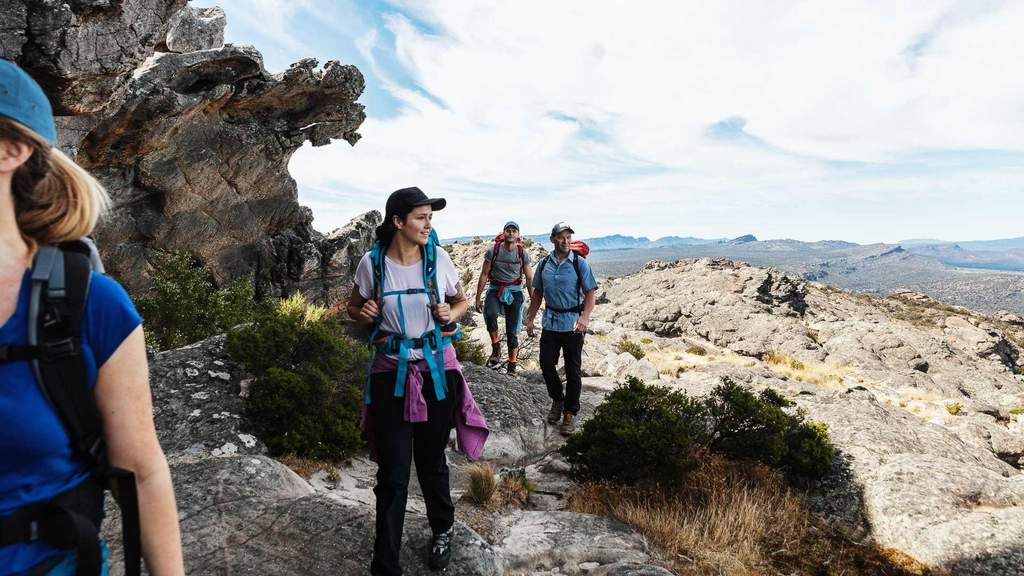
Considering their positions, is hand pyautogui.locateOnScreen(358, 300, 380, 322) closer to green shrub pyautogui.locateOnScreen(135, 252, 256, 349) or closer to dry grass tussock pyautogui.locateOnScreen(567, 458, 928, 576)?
dry grass tussock pyautogui.locateOnScreen(567, 458, 928, 576)

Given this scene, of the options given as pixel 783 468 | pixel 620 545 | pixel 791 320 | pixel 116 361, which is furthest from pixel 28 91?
pixel 791 320

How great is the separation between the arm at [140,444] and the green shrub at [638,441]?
19.7 feet

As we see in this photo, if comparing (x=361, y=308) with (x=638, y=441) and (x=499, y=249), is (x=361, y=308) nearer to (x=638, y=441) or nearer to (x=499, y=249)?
(x=638, y=441)

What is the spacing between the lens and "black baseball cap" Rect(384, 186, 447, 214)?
4.13m

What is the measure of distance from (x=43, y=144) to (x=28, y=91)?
0.46 ft

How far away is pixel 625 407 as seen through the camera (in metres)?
7.64

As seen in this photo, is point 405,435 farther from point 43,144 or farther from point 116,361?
point 43,144

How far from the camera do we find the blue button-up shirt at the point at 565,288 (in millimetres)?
8477

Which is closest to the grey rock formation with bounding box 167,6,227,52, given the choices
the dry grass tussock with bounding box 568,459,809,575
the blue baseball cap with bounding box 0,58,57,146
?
the dry grass tussock with bounding box 568,459,809,575

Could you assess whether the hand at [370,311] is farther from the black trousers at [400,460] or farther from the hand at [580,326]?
the hand at [580,326]

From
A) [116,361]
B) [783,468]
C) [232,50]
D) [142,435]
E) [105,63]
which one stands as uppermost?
[232,50]

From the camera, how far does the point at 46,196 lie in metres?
1.54

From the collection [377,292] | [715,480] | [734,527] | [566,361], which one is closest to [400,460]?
[377,292]

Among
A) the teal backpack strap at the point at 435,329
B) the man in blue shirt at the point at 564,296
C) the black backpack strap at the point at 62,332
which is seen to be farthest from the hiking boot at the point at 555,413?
the black backpack strap at the point at 62,332
